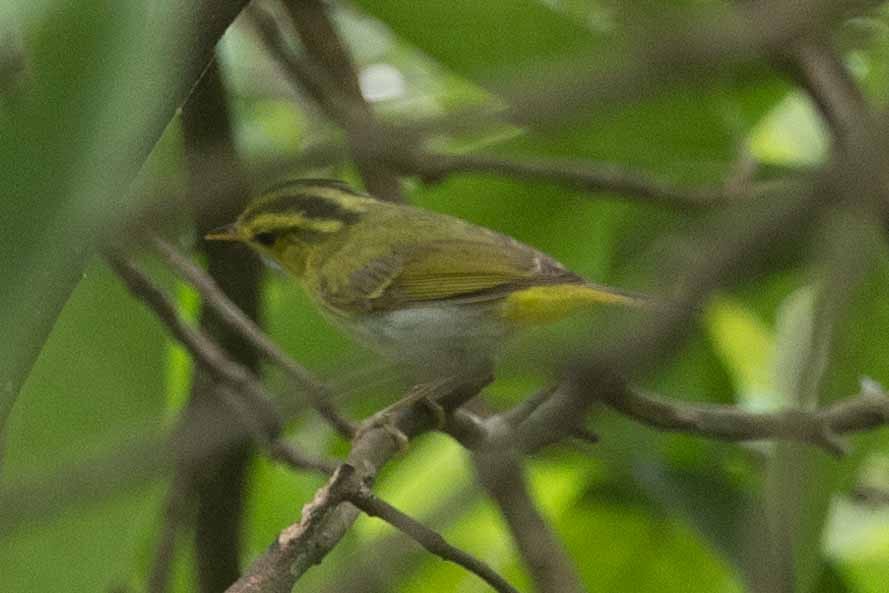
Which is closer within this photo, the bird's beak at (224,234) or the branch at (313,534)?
the branch at (313,534)

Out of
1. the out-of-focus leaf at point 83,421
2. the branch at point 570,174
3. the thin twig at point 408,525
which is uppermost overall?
the out-of-focus leaf at point 83,421

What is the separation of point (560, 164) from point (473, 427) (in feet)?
1.36

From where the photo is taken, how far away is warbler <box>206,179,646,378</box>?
70.2 inches

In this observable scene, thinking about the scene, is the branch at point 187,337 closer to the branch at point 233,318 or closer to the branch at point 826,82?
the branch at point 233,318

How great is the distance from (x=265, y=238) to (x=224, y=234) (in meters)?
0.26

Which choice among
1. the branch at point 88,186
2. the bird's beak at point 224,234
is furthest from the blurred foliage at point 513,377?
the bird's beak at point 224,234

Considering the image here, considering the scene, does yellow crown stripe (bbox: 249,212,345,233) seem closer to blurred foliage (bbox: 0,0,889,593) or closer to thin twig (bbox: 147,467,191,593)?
blurred foliage (bbox: 0,0,889,593)

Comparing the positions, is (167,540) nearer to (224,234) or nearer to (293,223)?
(224,234)

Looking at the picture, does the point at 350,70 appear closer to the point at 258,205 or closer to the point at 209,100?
the point at 209,100

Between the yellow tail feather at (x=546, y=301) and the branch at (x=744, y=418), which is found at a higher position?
the branch at (x=744, y=418)

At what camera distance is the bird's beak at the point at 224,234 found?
1684 mm

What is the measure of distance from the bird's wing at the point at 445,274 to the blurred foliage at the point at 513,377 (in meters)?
0.06

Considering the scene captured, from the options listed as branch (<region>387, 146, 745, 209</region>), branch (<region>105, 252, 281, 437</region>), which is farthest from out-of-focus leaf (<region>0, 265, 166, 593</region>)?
branch (<region>387, 146, 745, 209</region>)

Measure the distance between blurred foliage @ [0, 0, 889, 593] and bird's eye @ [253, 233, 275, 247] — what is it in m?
0.09
